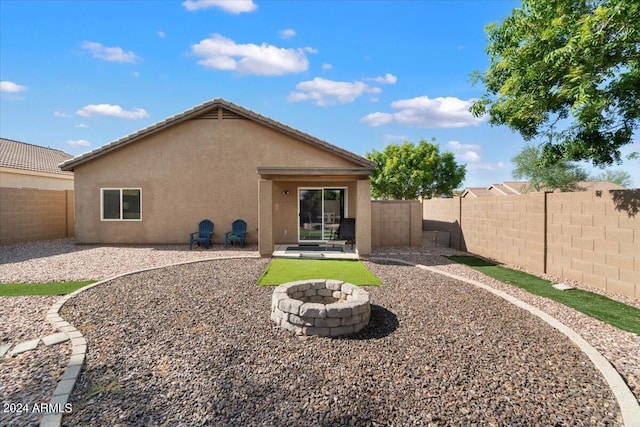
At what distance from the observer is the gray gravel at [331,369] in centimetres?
307

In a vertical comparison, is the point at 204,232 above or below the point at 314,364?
above

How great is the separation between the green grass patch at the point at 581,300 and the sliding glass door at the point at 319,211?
6403 mm

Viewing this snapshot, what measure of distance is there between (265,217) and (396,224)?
6.14 m

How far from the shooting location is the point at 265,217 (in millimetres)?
10828

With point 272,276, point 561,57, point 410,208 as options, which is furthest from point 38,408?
point 410,208

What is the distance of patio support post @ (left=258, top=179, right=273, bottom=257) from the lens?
1071cm

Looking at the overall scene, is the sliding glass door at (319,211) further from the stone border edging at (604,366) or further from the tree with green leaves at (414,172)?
the tree with green leaves at (414,172)

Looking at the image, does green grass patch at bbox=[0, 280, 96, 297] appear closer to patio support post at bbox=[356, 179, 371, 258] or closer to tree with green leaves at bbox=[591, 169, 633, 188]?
patio support post at bbox=[356, 179, 371, 258]

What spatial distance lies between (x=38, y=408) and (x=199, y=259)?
7.57 m

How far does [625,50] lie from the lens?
5.70 metres

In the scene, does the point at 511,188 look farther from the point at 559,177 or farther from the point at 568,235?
the point at 568,235

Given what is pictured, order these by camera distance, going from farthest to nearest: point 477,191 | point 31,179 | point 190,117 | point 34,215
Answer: point 477,191 → point 31,179 → point 34,215 → point 190,117

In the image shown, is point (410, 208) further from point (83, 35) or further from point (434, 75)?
point (83, 35)

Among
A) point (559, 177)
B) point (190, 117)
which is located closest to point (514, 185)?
point (559, 177)
